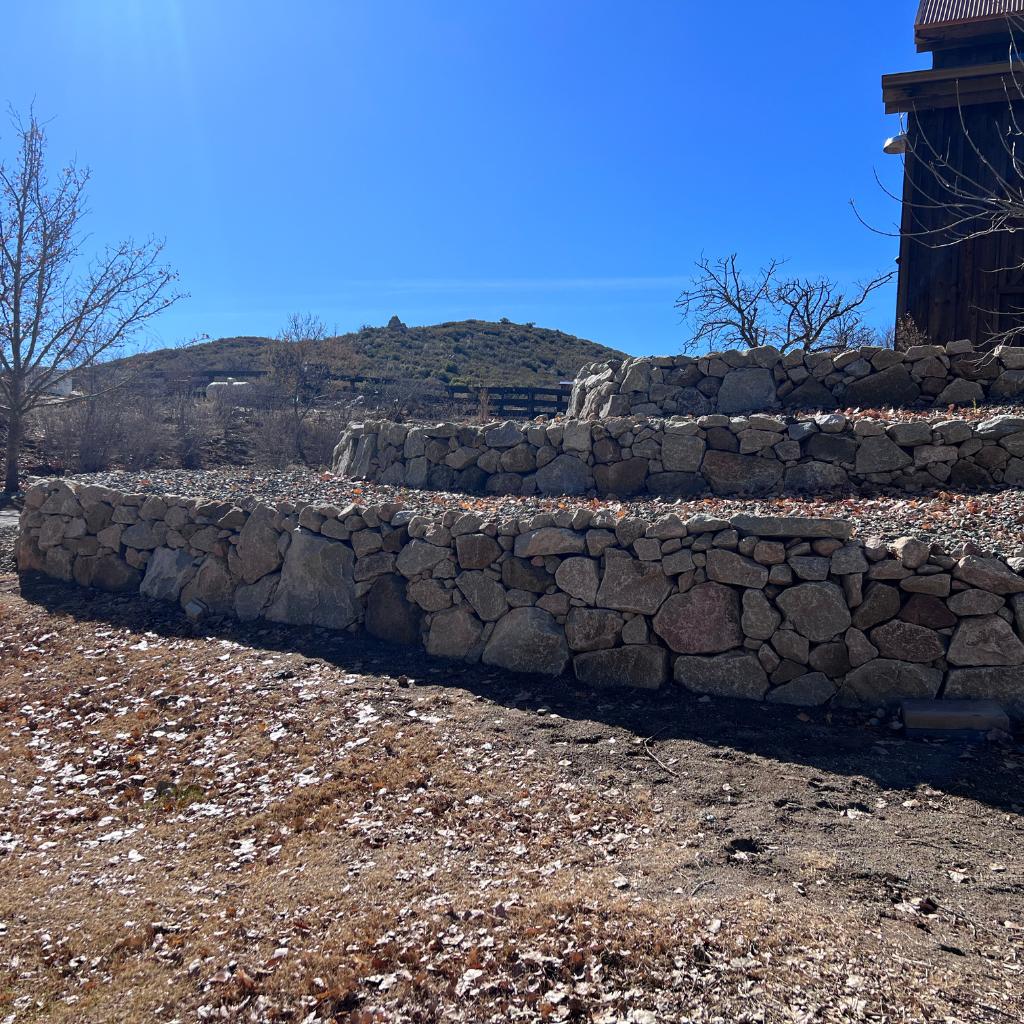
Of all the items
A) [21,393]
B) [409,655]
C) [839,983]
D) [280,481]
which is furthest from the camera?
[21,393]

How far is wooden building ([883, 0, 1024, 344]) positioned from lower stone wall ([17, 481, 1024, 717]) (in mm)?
7314

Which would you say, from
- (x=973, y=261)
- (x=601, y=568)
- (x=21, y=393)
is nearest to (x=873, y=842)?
(x=601, y=568)

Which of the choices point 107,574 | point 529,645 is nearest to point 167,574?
point 107,574

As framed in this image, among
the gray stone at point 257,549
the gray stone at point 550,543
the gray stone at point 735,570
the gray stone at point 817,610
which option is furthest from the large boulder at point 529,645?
the gray stone at point 257,549

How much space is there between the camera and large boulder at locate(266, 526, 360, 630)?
743 cm

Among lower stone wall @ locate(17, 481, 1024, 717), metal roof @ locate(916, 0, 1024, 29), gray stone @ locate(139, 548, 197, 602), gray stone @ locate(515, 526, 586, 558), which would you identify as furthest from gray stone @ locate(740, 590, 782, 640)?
metal roof @ locate(916, 0, 1024, 29)

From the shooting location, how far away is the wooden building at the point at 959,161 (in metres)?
11.5

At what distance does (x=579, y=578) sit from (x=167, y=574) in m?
4.46

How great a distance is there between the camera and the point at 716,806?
4.41 metres

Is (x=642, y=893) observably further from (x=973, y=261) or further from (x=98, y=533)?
(x=973, y=261)

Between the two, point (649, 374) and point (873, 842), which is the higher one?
point (649, 374)

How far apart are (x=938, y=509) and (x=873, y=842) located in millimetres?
3570

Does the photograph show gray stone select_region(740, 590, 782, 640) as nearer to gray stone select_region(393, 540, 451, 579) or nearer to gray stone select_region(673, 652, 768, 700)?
Result: gray stone select_region(673, 652, 768, 700)

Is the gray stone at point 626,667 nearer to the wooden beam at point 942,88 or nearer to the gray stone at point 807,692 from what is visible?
the gray stone at point 807,692
